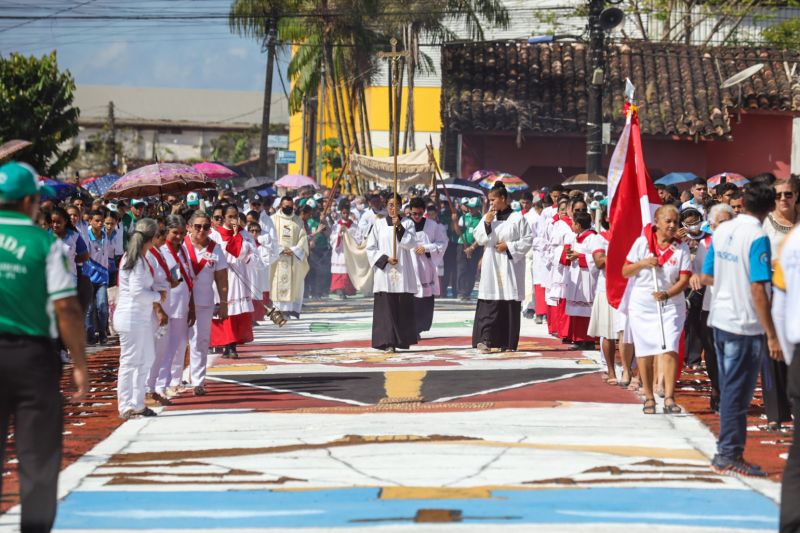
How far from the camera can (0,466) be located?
7191 millimetres

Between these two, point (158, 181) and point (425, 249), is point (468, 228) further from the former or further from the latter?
point (425, 249)

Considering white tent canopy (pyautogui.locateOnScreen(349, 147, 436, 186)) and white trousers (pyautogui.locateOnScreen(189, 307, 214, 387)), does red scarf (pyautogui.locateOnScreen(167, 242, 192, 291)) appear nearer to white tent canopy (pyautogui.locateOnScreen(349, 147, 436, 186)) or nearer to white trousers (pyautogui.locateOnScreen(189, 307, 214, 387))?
white trousers (pyautogui.locateOnScreen(189, 307, 214, 387))

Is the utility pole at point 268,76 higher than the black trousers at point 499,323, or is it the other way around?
the utility pole at point 268,76

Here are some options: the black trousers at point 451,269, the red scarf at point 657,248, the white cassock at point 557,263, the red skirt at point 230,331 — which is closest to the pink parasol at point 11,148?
the red skirt at point 230,331

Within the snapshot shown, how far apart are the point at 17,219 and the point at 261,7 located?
36.5 m

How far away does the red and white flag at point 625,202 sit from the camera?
13414mm

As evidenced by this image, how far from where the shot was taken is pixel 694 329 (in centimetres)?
1577

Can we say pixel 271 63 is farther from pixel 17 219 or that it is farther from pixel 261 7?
pixel 17 219

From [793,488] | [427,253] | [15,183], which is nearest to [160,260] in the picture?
[15,183]

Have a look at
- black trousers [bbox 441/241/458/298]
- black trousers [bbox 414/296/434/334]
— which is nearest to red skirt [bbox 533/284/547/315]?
black trousers [bbox 414/296/434/334]

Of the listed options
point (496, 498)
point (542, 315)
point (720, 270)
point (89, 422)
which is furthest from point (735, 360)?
point (542, 315)

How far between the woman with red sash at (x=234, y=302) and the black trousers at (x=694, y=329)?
5.22m

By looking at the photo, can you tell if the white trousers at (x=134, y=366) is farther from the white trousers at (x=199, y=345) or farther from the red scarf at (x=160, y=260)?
the white trousers at (x=199, y=345)

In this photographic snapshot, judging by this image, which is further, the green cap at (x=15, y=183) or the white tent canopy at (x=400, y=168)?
the white tent canopy at (x=400, y=168)
